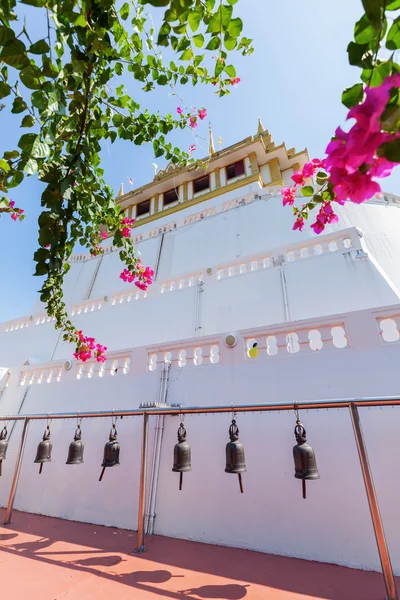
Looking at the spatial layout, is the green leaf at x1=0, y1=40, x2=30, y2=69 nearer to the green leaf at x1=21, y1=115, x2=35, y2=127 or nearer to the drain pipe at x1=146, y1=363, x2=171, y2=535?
the green leaf at x1=21, y1=115, x2=35, y2=127

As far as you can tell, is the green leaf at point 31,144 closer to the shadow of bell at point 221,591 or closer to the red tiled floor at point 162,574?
the red tiled floor at point 162,574

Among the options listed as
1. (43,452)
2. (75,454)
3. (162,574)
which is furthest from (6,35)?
(43,452)

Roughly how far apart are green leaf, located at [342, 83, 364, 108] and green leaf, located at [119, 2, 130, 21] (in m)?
1.77

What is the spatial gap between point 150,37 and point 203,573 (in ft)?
12.9

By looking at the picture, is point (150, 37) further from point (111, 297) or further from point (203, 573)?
point (111, 297)

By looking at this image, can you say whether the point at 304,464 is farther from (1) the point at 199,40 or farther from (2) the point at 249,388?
(1) the point at 199,40

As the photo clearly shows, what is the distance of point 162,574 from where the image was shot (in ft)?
7.29

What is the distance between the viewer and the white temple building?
2537mm

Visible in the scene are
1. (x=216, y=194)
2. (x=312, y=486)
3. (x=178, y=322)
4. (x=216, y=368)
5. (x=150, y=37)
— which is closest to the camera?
(x=150, y=37)

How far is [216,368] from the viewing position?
353cm

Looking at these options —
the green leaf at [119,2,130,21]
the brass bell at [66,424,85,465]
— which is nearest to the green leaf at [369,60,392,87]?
the green leaf at [119,2,130,21]

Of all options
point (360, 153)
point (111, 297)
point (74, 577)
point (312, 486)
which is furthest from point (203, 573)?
point (111, 297)

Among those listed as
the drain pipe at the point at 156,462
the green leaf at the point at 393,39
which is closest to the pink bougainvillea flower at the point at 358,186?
the green leaf at the point at 393,39

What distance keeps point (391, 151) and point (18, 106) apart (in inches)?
60.2
